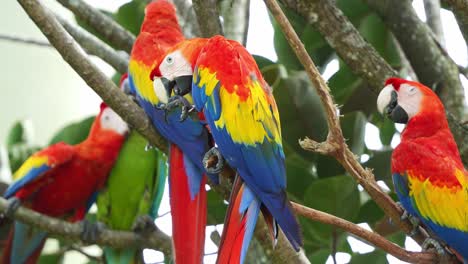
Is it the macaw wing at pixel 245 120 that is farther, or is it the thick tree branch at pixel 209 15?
the thick tree branch at pixel 209 15

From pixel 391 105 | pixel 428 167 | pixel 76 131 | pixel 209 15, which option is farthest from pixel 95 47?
pixel 428 167

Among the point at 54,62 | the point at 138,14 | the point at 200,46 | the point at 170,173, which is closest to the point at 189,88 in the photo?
the point at 200,46

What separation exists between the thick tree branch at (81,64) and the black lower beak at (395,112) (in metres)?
0.43

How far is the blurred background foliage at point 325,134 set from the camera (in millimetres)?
1611

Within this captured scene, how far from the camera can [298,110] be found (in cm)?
171

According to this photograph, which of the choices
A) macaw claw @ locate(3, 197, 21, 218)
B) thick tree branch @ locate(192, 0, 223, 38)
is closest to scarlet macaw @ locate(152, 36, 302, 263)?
thick tree branch @ locate(192, 0, 223, 38)

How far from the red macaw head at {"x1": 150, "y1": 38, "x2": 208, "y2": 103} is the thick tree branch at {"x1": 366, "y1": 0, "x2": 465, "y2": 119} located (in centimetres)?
59

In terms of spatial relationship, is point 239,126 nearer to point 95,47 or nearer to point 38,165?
point 95,47

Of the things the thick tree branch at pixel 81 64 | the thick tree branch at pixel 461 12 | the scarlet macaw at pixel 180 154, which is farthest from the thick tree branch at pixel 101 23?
the thick tree branch at pixel 461 12

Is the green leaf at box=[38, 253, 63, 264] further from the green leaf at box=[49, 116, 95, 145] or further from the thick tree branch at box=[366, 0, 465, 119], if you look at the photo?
the thick tree branch at box=[366, 0, 465, 119]

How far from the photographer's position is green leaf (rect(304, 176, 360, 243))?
1.59 metres

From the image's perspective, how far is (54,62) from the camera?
3.45 metres

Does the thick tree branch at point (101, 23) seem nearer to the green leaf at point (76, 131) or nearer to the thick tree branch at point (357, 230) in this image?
the green leaf at point (76, 131)

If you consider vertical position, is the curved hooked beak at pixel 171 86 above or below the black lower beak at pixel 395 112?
above
